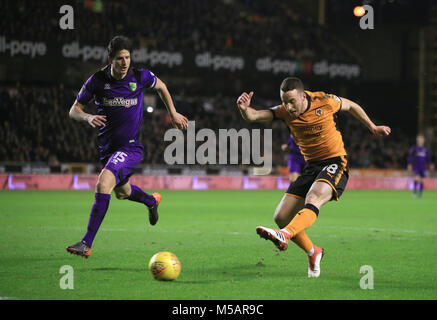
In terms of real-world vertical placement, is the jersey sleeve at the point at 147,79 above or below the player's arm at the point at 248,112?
above

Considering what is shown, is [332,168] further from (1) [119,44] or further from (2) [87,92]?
(2) [87,92]

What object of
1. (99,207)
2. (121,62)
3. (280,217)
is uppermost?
(121,62)

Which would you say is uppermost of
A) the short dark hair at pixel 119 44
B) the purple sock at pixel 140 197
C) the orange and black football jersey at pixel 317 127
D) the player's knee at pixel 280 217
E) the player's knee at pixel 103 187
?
the short dark hair at pixel 119 44

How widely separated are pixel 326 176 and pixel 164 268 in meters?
1.99

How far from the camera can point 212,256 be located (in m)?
8.32

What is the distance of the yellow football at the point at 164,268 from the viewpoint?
631cm

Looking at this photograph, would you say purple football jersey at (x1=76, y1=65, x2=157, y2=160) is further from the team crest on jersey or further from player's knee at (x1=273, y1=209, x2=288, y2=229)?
player's knee at (x1=273, y1=209, x2=288, y2=229)

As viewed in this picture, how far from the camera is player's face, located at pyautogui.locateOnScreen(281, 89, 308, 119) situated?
689cm

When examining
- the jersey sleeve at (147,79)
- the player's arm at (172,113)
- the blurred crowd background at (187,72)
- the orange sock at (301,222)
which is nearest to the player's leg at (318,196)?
the orange sock at (301,222)

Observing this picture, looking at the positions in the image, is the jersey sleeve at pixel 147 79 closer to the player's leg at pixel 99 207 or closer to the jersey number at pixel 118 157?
the jersey number at pixel 118 157

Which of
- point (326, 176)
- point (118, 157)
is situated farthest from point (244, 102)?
point (118, 157)

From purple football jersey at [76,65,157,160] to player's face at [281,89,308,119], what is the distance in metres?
2.02

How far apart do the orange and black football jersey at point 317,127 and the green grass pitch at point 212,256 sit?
4.30ft
